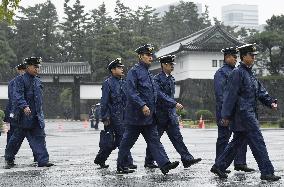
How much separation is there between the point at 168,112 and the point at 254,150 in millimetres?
2014

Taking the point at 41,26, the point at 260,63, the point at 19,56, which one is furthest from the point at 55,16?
the point at 260,63

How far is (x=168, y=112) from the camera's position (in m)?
9.10

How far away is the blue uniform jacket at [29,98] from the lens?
9.80m

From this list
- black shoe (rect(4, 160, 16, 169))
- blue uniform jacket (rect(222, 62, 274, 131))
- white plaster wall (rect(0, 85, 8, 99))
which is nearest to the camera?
blue uniform jacket (rect(222, 62, 274, 131))

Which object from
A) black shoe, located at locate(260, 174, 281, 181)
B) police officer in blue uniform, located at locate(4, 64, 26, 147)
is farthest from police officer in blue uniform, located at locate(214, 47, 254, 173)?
police officer in blue uniform, located at locate(4, 64, 26, 147)

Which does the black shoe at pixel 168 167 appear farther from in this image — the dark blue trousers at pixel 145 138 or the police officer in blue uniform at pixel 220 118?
the police officer in blue uniform at pixel 220 118

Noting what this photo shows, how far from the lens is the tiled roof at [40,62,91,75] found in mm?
51469

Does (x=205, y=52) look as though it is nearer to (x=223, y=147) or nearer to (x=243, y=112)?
(x=223, y=147)

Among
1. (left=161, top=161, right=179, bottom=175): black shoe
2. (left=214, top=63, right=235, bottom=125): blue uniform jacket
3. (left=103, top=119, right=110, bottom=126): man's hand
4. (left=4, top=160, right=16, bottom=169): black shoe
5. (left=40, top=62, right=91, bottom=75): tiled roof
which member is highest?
(left=40, top=62, right=91, bottom=75): tiled roof

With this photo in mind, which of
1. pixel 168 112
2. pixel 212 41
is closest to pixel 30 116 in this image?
pixel 168 112

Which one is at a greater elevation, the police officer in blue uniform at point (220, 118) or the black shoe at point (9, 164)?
the police officer in blue uniform at point (220, 118)

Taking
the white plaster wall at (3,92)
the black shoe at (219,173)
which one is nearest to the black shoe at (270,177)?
the black shoe at (219,173)

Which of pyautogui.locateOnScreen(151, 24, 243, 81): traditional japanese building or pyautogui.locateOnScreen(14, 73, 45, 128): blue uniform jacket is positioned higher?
pyautogui.locateOnScreen(151, 24, 243, 81): traditional japanese building

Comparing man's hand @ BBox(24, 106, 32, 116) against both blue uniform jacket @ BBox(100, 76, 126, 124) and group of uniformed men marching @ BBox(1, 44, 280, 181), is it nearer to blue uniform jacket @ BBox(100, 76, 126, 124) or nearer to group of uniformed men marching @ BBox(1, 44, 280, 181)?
group of uniformed men marching @ BBox(1, 44, 280, 181)
